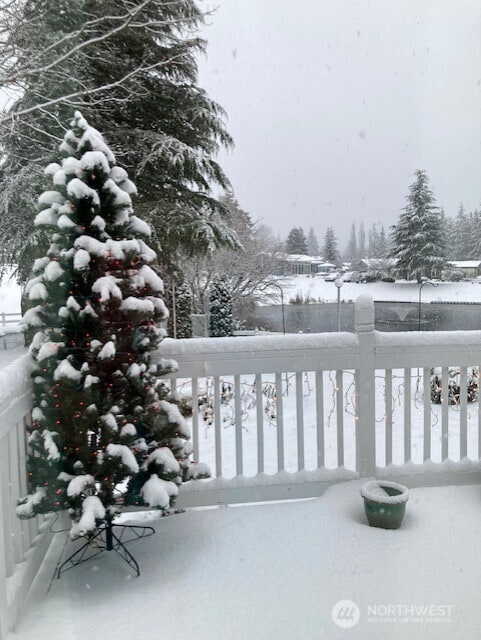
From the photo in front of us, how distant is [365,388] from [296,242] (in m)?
11.5

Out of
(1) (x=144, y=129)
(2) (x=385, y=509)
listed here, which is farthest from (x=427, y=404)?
(1) (x=144, y=129)

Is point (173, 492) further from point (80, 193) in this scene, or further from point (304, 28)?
point (304, 28)

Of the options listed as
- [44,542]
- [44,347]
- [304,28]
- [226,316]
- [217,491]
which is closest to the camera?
[44,347]

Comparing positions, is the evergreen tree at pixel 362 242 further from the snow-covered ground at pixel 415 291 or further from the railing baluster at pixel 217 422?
the railing baluster at pixel 217 422

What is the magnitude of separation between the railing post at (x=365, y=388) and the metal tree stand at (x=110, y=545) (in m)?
1.26

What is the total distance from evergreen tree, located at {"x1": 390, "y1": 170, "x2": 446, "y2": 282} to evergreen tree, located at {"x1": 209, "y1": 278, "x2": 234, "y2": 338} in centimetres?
563

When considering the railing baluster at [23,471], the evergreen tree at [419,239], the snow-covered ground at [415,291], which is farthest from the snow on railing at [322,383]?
the evergreen tree at [419,239]

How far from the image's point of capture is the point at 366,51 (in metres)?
4.24

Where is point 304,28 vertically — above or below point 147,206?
above

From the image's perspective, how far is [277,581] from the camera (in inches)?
77.2

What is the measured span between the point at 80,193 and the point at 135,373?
783 millimetres

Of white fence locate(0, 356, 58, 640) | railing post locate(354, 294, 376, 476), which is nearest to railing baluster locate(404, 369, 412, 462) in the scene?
railing post locate(354, 294, 376, 476)

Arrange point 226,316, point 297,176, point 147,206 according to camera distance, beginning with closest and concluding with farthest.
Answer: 1. point 297,176
2. point 147,206
3. point 226,316

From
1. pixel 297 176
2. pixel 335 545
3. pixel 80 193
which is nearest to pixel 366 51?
pixel 297 176
